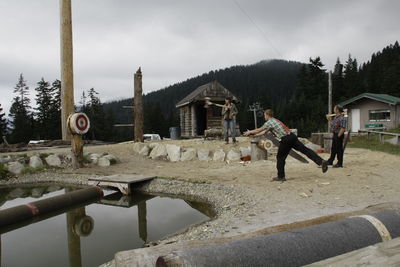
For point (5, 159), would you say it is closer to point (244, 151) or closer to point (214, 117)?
point (244, 151)

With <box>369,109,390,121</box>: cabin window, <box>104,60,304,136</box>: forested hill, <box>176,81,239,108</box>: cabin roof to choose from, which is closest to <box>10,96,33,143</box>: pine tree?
<box>176,81,239,108</box>: cabin roof

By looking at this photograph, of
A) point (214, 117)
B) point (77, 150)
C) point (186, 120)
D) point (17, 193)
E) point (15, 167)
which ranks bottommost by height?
point (17, 193)

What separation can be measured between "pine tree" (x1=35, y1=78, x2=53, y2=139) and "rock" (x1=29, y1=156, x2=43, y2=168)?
34.8 meters

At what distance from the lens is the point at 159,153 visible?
43.8ft

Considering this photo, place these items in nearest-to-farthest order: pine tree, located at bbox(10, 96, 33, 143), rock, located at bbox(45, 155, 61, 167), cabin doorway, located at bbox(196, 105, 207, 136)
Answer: rock, located at bbox(45, 155, 61, 167) → cabin doorway, located at bbox(196, 105, 207, 136) → pine tree, located at bbox(10, 96, 33, 143)

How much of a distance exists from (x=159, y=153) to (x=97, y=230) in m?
7.64

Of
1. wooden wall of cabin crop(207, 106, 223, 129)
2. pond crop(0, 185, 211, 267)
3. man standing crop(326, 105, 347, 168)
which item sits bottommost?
pond crop(0, 185, 211, 267)

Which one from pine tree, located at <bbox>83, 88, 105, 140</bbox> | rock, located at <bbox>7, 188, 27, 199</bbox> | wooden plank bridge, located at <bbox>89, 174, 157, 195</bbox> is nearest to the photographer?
wooden plank bridge, located at <bbox>89, 174, 157, 195</bbox>

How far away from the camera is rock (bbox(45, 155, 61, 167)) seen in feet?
38.5

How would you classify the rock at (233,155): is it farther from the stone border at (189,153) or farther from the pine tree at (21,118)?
the pine tree at (21,118)

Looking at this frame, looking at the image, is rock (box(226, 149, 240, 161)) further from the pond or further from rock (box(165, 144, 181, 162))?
the pond

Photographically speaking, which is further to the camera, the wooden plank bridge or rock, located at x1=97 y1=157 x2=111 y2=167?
rock, located at x1=97 y1=157 x2=111 y2=167

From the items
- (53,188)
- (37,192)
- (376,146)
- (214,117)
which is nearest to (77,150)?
(53,188)

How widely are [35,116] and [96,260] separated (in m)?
49.0
